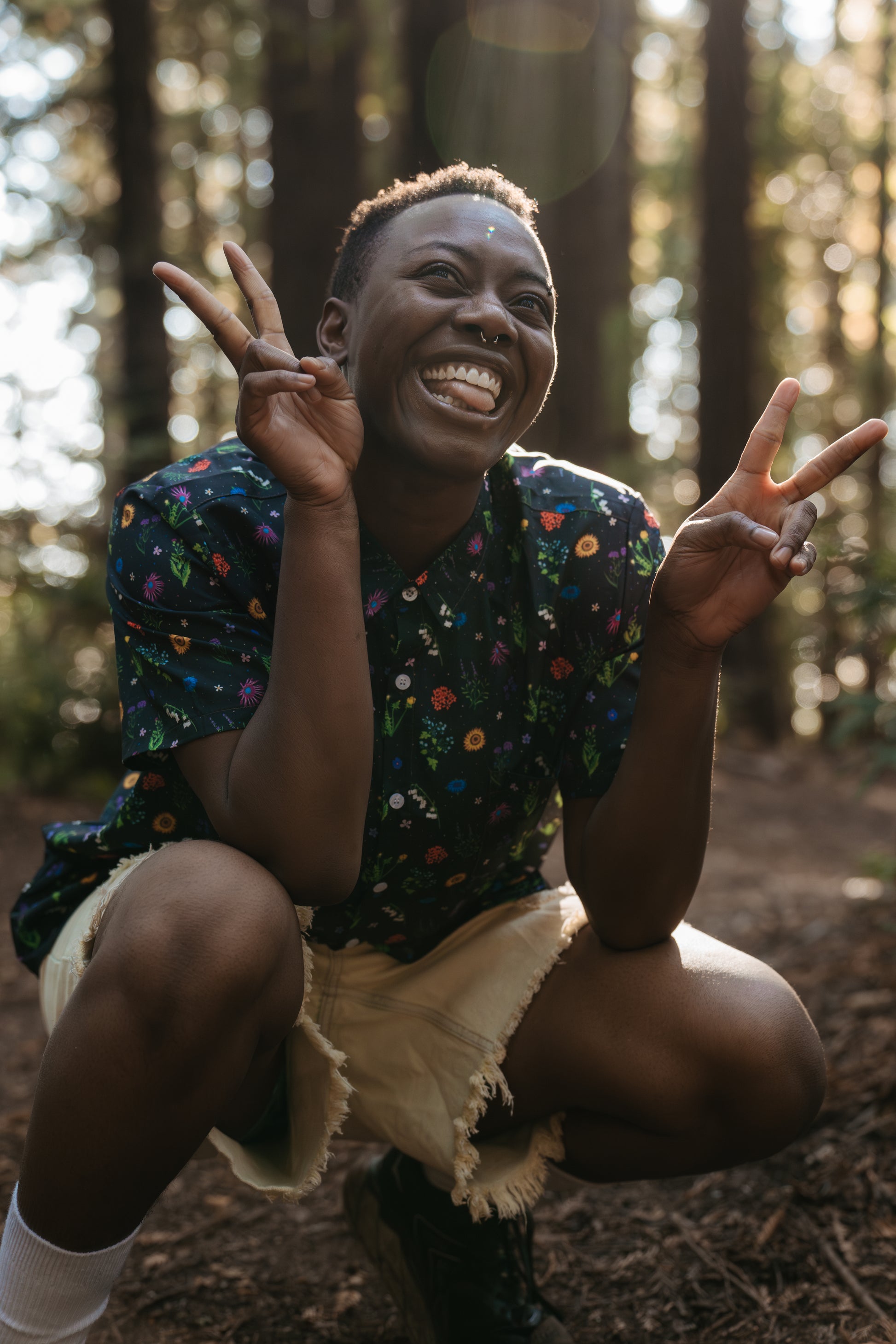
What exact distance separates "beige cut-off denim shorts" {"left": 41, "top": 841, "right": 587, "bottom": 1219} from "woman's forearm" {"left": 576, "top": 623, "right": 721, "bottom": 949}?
16 centimetres

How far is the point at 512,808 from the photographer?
1.94m

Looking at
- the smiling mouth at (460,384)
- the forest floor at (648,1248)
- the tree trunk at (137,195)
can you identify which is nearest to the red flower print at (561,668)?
the smiling mouth at (460,384)

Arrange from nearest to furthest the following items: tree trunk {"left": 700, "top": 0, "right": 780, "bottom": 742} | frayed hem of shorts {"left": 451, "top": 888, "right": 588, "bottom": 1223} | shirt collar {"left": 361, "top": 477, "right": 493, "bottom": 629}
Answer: frayed hem of shorts {"left": 451, "top": 888, "right": 588, "bottom": 1223} → shirt collar {"left": 361, "top": 477, "right": 493, "bottom": 629} → tree trunk {"left": 700, "top": 0, "right": 780, "bottom": 742}

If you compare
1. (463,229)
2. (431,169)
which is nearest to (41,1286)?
(463,229)

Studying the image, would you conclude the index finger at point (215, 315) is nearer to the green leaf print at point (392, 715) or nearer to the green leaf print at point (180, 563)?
the green leaf print at point (180, 563)

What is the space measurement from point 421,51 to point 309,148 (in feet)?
4.11

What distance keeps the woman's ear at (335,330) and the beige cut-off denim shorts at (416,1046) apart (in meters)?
0.92

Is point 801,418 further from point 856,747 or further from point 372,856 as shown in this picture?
point 372,856

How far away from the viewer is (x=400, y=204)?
77.4 inches

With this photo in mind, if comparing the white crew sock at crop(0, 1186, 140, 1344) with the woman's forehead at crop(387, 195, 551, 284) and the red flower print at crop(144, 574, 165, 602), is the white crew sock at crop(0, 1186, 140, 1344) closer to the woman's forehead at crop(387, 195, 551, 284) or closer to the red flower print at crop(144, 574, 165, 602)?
the red flower print at crop(144, 574, 165, 602)

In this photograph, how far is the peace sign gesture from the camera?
162 centimetres

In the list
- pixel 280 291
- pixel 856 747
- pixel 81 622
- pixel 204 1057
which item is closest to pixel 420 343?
pixel 204 1057

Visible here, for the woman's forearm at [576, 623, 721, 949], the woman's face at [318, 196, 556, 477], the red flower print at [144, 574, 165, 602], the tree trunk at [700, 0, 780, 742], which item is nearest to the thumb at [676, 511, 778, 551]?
the woman's forearm at [576, 623, 721, 949]

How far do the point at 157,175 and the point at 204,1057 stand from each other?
24.1 ft
